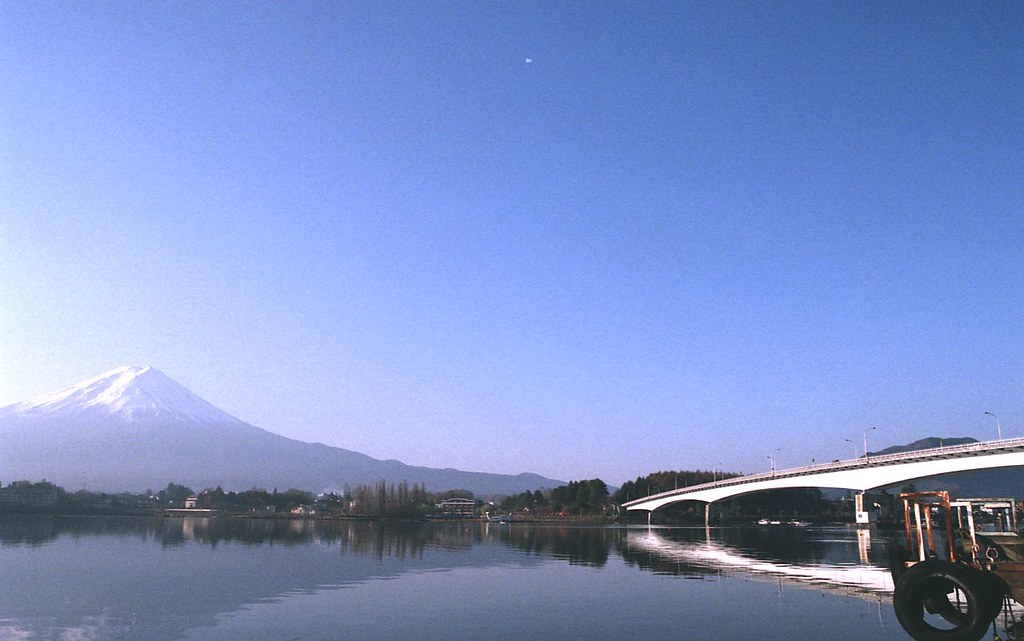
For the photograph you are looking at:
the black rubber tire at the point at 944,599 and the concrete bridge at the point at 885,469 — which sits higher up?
the concrete bridge at the point at 885,469

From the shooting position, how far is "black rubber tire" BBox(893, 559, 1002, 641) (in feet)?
61.5

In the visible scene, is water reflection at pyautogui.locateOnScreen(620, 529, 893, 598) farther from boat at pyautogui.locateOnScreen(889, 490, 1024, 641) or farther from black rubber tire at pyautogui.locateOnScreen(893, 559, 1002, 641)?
black rubber tire at pyautogui.locateOnScreen(893, 559, 1002, 641)

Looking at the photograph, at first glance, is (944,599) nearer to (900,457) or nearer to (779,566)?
(779,566)

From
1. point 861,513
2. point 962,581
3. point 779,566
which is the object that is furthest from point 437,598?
point 861,513

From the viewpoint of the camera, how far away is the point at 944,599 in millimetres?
20156

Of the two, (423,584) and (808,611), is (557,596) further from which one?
(808,611)

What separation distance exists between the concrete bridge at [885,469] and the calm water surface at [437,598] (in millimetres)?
31072

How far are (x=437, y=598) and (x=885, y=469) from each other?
78842mm

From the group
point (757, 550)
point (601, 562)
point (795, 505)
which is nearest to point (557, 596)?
point (601, 562)

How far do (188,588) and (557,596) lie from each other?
18634 mm

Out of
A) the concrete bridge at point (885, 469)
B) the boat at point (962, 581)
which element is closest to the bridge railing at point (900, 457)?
the concrete bridge at point (885, 469)

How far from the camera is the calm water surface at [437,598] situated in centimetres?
2502

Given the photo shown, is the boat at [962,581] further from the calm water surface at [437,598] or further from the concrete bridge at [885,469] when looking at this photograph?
the concrete bridge at [885,469]

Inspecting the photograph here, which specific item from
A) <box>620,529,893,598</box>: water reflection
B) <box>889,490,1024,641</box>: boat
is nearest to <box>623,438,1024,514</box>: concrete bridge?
<box>620,529,893,598</box>: water reflection
